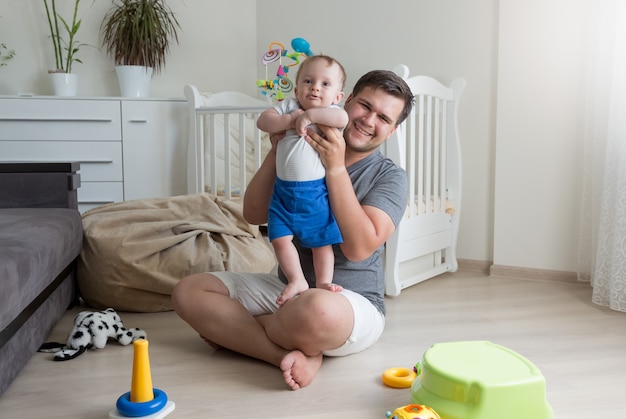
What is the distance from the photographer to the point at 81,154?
312 centimetres

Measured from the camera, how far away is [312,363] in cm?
143

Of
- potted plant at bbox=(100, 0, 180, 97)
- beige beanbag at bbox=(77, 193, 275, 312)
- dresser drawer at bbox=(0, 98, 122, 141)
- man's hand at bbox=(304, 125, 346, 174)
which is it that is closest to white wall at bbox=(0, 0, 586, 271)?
potted plant at bbox=(100, 0, 180, 97)

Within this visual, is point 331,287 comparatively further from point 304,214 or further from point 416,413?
point 416,413

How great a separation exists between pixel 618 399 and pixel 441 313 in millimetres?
736

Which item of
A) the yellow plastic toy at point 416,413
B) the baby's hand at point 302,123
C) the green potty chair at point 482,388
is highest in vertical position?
the baby's hand at point 302,123

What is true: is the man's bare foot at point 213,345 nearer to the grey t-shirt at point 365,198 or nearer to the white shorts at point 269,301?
the white shorts at point 269,301

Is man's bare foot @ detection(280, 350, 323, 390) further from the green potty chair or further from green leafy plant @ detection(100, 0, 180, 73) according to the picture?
green leafy plant @ detection(100, 0, 180, 73)

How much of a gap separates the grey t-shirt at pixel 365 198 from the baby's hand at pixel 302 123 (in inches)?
9.8

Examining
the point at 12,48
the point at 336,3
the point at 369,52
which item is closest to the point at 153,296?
the point at 369,52

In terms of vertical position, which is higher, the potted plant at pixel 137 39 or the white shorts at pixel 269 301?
the potted plant at pixel 137 39

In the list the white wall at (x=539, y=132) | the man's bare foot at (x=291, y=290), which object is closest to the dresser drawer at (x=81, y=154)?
the white wall at (x=539, y=132)

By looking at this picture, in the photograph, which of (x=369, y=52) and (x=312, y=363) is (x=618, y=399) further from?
(x=369, y=52)

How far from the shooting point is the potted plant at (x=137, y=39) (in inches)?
130

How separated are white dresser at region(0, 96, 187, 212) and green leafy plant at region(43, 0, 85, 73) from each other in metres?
0.35
